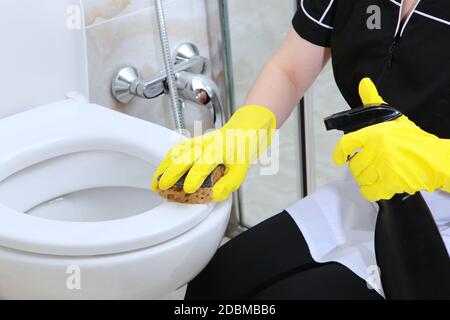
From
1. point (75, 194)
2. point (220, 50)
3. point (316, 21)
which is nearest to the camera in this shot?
point (316, 21)

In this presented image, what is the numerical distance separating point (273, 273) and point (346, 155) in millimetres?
189

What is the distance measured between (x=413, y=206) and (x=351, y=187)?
0.21 meters

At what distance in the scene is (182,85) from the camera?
1281mm

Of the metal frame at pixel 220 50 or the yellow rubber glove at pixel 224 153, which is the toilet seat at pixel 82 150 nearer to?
the yellow rubber glove at pixel 224 153

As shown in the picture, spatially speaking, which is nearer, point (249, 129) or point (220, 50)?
point (249, 129)

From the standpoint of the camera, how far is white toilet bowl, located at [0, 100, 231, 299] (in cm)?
75

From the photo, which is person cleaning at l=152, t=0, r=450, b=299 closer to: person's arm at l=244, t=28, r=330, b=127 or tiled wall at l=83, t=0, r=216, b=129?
person's arm at l=244, t=28, r=330, b=127

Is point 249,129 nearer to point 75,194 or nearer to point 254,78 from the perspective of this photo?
point 75,194

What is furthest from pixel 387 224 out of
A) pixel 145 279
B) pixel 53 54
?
pixel 53 54

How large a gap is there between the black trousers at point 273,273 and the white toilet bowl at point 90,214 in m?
0.05

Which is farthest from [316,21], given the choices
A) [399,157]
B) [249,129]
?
[399,157]

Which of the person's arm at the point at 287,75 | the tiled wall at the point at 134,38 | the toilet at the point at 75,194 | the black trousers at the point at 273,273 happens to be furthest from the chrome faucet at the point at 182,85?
the black trousers at the point at 273,273

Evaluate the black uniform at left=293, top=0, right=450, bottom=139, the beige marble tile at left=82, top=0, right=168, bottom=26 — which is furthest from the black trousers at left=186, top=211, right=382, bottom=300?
the beige marble tile at left=82, top=0, right=168, bottom=26

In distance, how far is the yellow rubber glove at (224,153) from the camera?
78 cm
